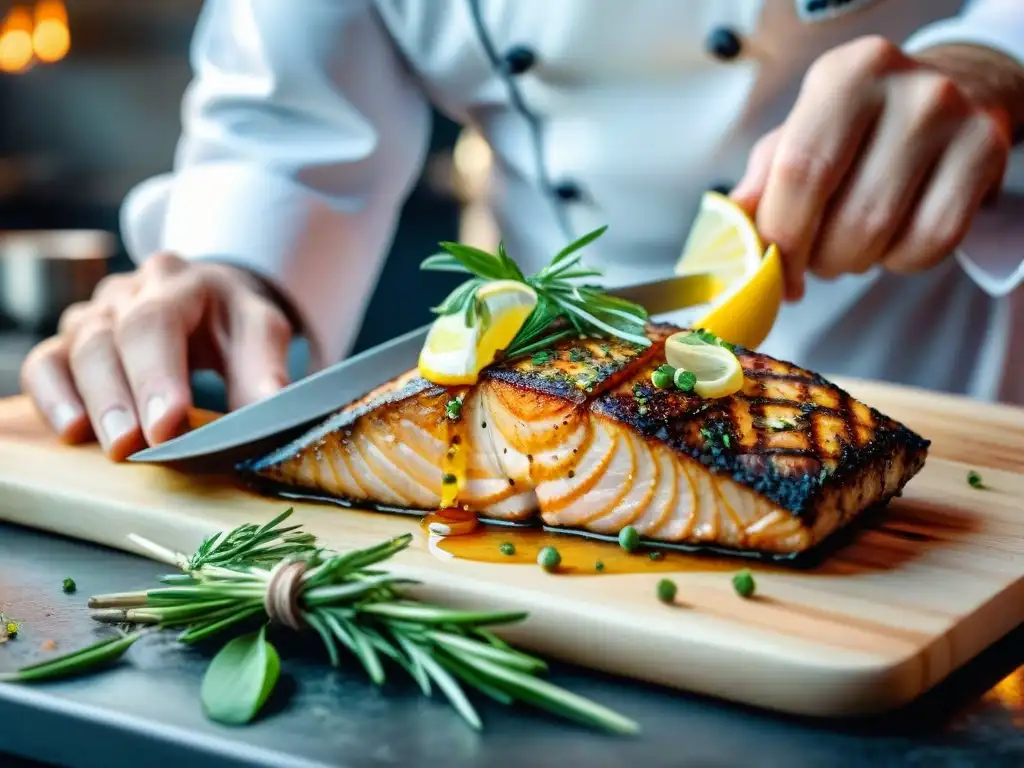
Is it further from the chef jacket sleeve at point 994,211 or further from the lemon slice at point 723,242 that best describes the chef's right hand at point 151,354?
the chef jacket sleeve at point 994,211

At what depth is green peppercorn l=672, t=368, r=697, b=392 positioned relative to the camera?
1.54m

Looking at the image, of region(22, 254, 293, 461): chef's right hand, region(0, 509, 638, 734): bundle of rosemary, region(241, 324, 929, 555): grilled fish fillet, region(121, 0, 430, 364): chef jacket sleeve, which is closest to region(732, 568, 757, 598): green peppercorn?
region(241, 324, 929, 555): grilled fish fillet

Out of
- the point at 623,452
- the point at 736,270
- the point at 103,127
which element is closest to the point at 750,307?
the point at 736,270

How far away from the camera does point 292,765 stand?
1.05 meters

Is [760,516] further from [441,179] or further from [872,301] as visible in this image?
[441,179]

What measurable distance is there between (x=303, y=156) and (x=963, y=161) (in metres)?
1.50

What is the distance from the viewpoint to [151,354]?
1990 millimetres

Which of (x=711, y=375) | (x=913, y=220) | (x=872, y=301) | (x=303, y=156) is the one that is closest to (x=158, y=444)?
(x=711, y=375)

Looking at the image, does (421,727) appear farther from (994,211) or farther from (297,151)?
(297,151)

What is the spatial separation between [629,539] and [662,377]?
221mm

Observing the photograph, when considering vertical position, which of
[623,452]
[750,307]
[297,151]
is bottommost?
[623,452]

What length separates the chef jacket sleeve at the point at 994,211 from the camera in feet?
7.39

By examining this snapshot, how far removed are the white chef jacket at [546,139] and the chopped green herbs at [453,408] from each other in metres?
1.05

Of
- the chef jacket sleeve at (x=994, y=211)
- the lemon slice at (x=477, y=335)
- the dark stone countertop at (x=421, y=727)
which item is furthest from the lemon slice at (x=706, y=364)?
the chef jacket sleeve at (x=994, y=211)
